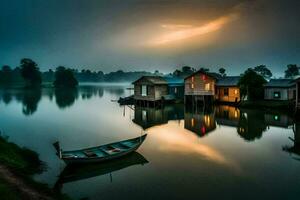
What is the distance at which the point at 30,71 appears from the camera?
138375 millimetres

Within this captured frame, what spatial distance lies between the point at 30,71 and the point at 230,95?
12169cm

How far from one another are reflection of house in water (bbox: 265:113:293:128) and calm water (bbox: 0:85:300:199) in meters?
0.12

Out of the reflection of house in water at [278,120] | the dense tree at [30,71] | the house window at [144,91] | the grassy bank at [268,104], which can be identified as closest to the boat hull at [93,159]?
the reflection of house in water at [278,120]

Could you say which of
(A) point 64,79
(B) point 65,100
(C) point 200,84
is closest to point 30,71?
(A) point 64,79

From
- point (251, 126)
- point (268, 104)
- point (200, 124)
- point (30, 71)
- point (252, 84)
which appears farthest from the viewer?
point (30, 71)

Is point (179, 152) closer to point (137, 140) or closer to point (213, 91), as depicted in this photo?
point (137, 140)

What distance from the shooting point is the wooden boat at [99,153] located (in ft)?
51.3

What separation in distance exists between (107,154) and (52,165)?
12.0ft

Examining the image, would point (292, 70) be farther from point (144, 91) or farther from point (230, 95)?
point (144, 91)

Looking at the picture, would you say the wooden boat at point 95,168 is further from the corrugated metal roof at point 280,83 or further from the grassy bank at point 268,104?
the corrugated metal roof at point 280,83

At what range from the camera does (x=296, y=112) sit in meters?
33.2

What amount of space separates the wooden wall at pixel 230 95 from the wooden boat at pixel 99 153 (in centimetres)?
3409

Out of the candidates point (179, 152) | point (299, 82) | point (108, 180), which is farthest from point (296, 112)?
point (108, 180)

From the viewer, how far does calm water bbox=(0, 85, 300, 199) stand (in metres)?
13.2
